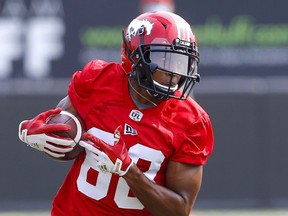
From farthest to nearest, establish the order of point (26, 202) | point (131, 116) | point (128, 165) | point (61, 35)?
point (61, 35) → point (26, 202) → point (131, 116) → point (128, 165)

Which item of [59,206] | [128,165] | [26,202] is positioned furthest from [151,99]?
[26,202]

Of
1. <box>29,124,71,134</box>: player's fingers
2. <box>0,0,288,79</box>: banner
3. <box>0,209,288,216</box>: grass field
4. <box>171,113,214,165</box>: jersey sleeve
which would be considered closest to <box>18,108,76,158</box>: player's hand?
<box>29,124,71,134</box>: player's fingers

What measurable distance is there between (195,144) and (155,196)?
292 mm

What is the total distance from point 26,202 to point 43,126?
457cm

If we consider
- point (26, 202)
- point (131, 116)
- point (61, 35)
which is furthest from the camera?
point (61, 35)

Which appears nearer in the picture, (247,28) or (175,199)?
(175,199)

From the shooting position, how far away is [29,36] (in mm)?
11516

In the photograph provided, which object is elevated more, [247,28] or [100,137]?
[100,137]

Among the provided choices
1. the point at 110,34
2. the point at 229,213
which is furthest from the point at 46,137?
the point at 110,34

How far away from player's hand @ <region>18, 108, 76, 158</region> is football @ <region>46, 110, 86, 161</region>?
3 centimetres

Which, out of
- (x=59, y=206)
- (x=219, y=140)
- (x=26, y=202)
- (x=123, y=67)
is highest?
(x=123, y=67)

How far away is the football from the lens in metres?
3.76

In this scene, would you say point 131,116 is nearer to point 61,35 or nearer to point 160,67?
point 160,67

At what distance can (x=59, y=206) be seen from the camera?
157 inches
